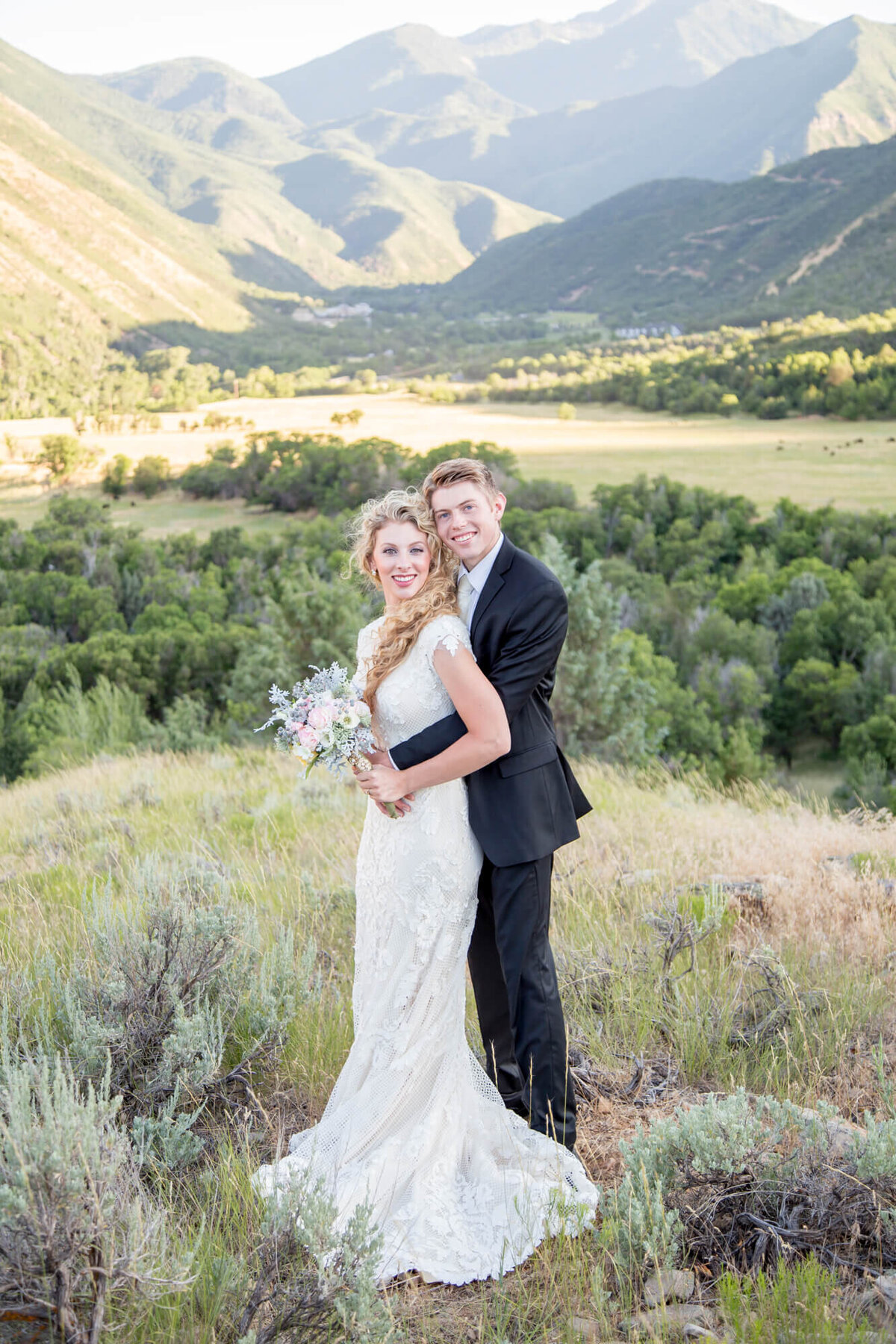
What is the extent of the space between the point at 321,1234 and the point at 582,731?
13.8 metres

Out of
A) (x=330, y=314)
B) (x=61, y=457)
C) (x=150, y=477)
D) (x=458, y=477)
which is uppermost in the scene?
(x=330, y=314)

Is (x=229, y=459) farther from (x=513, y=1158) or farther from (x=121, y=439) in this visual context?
(x=513, y=1158)

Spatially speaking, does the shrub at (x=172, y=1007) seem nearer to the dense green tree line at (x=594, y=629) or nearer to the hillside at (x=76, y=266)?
the dense green tree line at (x=594, y=629)

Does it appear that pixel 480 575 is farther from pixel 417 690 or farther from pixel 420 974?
pixel 420 974

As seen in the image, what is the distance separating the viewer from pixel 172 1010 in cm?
322

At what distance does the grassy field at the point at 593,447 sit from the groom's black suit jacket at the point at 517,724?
103 ft

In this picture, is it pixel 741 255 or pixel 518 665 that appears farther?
pixel 741 255

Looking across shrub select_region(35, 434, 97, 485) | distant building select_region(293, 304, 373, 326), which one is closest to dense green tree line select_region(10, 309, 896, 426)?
distant building select_region(293, 304, 373, 326)

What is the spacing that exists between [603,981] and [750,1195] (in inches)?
56.1

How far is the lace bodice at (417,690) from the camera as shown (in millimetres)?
2639

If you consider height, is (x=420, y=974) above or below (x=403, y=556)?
below

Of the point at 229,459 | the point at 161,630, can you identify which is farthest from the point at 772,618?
the point at 229,459

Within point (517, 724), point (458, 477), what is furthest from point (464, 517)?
point (517, 724)

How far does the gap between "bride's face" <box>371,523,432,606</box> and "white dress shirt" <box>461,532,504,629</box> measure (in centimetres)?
15
